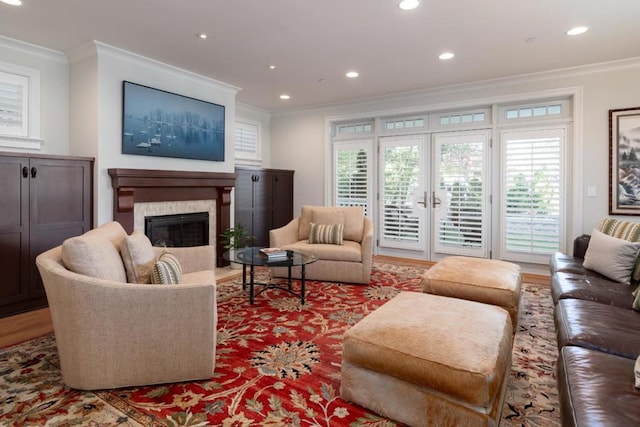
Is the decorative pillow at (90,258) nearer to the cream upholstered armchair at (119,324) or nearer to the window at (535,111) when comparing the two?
the cream upholstered armchair at (119,324)

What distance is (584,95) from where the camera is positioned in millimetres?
4566

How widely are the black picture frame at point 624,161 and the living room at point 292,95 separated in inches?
2.4

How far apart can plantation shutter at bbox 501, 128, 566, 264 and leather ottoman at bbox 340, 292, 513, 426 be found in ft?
11.0

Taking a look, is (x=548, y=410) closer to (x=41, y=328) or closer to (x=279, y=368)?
(x=279, y=368)

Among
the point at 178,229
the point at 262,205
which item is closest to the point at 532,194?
the point at 262,205

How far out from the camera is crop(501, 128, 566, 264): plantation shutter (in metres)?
4.82

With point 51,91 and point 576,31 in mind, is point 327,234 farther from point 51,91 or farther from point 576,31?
point 51,91

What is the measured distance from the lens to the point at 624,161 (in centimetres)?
433

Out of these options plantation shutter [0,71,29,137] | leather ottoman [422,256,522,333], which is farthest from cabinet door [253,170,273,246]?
leather ottoman [422,256,522,333]

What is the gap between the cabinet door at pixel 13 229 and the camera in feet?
10.8

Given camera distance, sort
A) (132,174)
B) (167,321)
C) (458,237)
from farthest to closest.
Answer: (458,237) < (132,174) < (167,321)

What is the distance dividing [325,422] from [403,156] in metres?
4.79

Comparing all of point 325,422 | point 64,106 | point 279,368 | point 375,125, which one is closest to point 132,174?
point 64,106

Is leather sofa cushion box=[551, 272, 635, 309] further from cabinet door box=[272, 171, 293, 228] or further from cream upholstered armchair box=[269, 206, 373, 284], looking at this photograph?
Result: cabinet door box=[272, 171, 293, 228]
